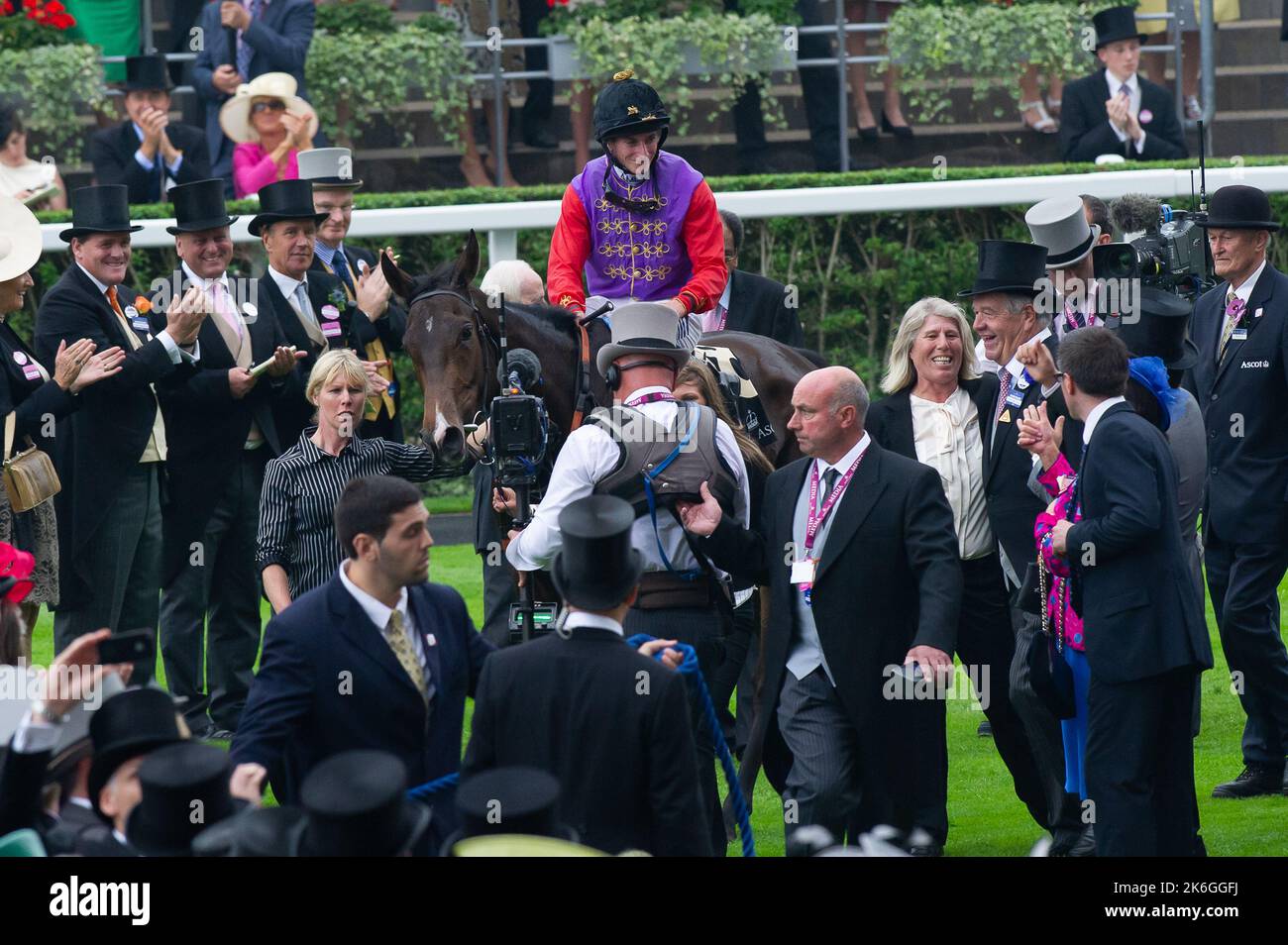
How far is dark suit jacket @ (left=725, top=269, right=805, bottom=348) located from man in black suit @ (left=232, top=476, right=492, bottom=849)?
5.15 metres

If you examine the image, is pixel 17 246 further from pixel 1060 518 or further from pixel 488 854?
pixel 488 854

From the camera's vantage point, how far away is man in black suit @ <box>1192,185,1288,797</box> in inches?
300

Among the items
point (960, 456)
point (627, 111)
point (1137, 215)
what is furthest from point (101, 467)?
point (1137, 215)

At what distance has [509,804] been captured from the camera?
389 centimetres

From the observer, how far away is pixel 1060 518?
6.33m

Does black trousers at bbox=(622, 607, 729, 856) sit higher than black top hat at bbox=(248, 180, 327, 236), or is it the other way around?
black top hat at bbox=(248, 180, 327, 236)

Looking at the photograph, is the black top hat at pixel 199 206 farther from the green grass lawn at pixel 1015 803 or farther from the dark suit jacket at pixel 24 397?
the green grass lawn at pixel 1015 803

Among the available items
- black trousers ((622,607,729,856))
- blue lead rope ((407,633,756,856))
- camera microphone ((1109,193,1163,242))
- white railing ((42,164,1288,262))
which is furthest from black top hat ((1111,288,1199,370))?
white railing ((42,164,1288,262))

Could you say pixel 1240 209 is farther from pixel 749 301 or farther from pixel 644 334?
pixel 749 301

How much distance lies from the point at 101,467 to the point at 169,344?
61 centimetres

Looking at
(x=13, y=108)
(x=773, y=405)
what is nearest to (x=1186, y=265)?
(x=773, y=405)

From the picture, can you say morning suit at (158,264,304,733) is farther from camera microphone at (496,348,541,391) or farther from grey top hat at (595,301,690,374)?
grey top hat at (595,301,690,374)

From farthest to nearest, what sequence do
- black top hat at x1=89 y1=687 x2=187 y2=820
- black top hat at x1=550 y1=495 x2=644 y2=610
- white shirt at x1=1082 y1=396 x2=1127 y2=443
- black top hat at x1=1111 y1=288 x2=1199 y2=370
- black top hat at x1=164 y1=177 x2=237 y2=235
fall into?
black top hat at x1=164 y1=177 x2=237 y2=235, black top hat at x1=1111 y1=288 x2=1199 y2=370, white shirt at x1=1082 y1=396 x2=1127 y2=443, black top hat at x1=550 y1=495 x2=644 y2=610, black top hat at x1=89 y1=687 x2=187 y2=820

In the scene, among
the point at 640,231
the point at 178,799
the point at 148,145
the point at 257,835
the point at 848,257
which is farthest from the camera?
the point at 848,257
